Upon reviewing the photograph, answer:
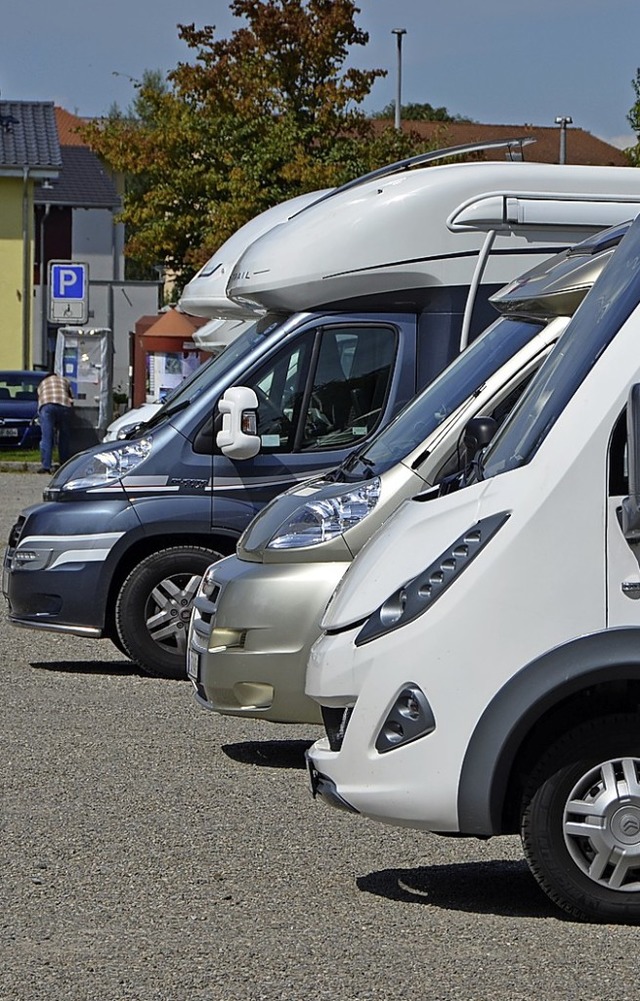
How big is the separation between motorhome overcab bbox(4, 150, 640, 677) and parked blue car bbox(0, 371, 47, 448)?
70.8 ft

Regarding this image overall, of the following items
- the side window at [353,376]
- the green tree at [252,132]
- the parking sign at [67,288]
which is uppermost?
the green tree at [252,132]

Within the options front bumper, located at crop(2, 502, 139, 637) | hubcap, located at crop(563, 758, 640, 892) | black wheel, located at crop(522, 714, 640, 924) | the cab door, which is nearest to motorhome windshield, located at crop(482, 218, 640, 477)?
black wheel, located at crop(522, 714, 640, 924)

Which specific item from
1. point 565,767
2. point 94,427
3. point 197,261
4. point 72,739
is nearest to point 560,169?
point 72,739

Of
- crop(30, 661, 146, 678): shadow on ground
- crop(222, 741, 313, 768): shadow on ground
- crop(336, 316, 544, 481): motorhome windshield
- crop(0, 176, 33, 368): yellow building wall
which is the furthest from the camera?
crop(0, 176, 33, 368): yellow building wall

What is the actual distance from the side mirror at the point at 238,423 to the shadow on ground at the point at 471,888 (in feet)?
13.3

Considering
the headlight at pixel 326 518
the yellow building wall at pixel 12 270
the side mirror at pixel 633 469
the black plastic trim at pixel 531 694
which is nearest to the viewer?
the side mirror at pixel 633 469

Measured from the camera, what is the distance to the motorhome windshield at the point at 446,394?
309 inches

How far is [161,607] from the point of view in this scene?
10234mm

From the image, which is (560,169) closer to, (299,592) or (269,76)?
(299,592)

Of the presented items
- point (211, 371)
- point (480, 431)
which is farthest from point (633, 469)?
point (211, 371)

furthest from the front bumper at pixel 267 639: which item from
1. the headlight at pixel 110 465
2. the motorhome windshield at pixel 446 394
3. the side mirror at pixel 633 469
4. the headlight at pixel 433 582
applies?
the headlight at pixel 110 465

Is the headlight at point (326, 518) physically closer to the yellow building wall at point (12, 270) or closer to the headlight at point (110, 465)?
the headlight at point (110, 465)

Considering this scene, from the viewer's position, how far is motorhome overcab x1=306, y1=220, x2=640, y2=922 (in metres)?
5.22

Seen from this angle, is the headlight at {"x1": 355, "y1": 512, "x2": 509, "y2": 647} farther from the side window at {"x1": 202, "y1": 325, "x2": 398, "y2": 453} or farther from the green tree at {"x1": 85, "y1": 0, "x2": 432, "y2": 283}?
the green tree at {"x1": 85, "y1": 0, "x2": 432, "y2": 283}
